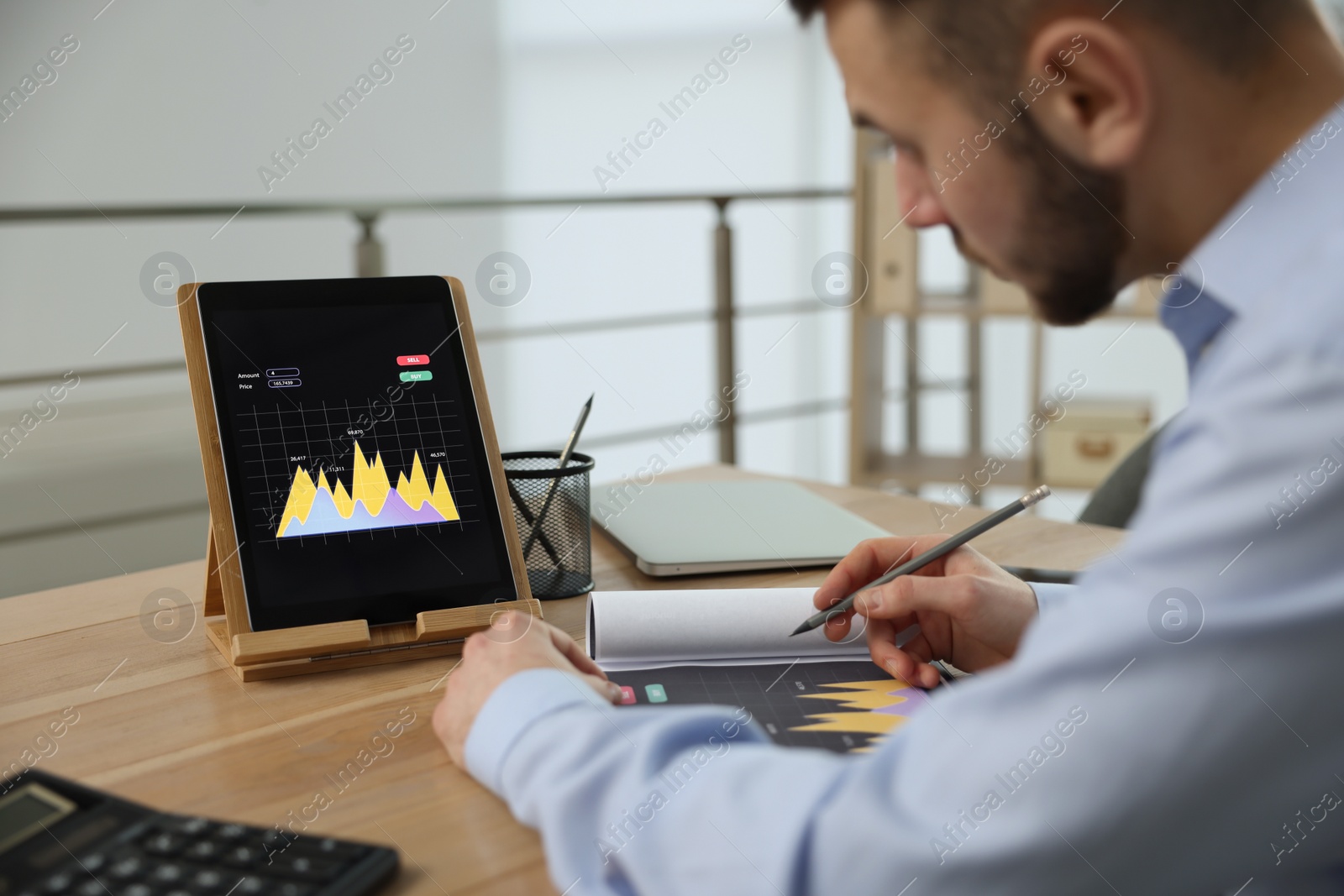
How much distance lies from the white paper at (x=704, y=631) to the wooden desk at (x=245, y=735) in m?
0.08

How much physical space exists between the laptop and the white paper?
188 mm

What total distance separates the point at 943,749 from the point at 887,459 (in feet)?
9.87

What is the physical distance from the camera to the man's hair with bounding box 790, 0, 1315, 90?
0.50 m

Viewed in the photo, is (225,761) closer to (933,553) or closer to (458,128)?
(933,553)

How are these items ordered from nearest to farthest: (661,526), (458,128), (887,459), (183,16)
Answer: (661,526) < (887,459) < (183,16) < (458,128)

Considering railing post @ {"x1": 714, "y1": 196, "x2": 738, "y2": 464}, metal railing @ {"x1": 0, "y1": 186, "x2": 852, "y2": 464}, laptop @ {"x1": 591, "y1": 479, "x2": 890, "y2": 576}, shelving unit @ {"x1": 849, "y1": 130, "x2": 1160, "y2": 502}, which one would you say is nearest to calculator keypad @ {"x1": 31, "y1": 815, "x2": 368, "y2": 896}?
laptop @ {"x1": 591, "y1": 479, "x2": 890, "y2": 576}

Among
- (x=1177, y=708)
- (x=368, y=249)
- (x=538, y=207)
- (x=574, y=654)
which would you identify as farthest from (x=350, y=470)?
(x=538, y=207)

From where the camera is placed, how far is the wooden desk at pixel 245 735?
22.8 inches

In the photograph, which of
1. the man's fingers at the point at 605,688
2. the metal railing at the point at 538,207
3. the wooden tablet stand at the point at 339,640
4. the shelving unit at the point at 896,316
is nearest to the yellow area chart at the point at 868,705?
the man's fingers at the point at 605,688

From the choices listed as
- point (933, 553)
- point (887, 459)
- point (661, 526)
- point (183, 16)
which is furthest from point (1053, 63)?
point (183, 16)

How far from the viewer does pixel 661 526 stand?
1.13 metres

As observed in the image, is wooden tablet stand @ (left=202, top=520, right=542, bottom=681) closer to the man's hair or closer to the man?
the man

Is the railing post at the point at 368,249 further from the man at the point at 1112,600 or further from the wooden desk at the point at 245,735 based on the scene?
the man at the point at 1112,600

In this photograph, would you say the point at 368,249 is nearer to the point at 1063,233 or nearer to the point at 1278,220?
the point at 1063,233
